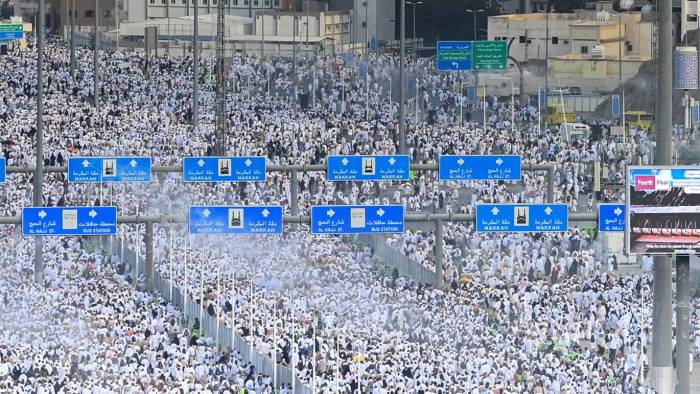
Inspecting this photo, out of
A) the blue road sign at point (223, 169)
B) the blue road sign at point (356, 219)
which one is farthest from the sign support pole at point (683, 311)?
the blue road sign at point (223, 169)

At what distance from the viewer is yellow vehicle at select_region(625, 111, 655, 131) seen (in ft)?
356

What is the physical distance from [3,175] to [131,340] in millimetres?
13272

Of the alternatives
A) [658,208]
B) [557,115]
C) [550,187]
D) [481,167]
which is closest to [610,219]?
[550,187]

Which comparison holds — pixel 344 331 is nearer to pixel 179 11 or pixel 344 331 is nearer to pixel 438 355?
pixel 438 355

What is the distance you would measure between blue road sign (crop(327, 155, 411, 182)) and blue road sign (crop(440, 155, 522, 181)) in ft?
4.17

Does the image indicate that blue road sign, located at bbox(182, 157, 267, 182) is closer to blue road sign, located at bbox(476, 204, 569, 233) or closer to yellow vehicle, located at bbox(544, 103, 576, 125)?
blue road sign, located at bbox(476, 204, 569, 233)

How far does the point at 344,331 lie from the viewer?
194 ft

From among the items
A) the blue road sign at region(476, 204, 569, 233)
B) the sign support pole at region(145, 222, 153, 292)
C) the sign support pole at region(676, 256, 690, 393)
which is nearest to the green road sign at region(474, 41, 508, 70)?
the blue road sign at region(476, 204, 569, 233)

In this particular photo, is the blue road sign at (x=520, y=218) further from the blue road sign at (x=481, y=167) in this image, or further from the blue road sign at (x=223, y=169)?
the blue road sign at (x=223, y=169)

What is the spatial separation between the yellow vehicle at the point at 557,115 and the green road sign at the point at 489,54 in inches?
140

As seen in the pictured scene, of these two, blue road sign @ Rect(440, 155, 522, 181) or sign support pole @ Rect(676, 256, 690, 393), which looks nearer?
sign support pole @ Rect(676, 256, 690, 393)

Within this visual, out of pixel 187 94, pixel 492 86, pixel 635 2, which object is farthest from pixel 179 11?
pixel 187 94

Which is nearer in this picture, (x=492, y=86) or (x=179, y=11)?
(x=492, y=86)

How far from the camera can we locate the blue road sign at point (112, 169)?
2798 inches
